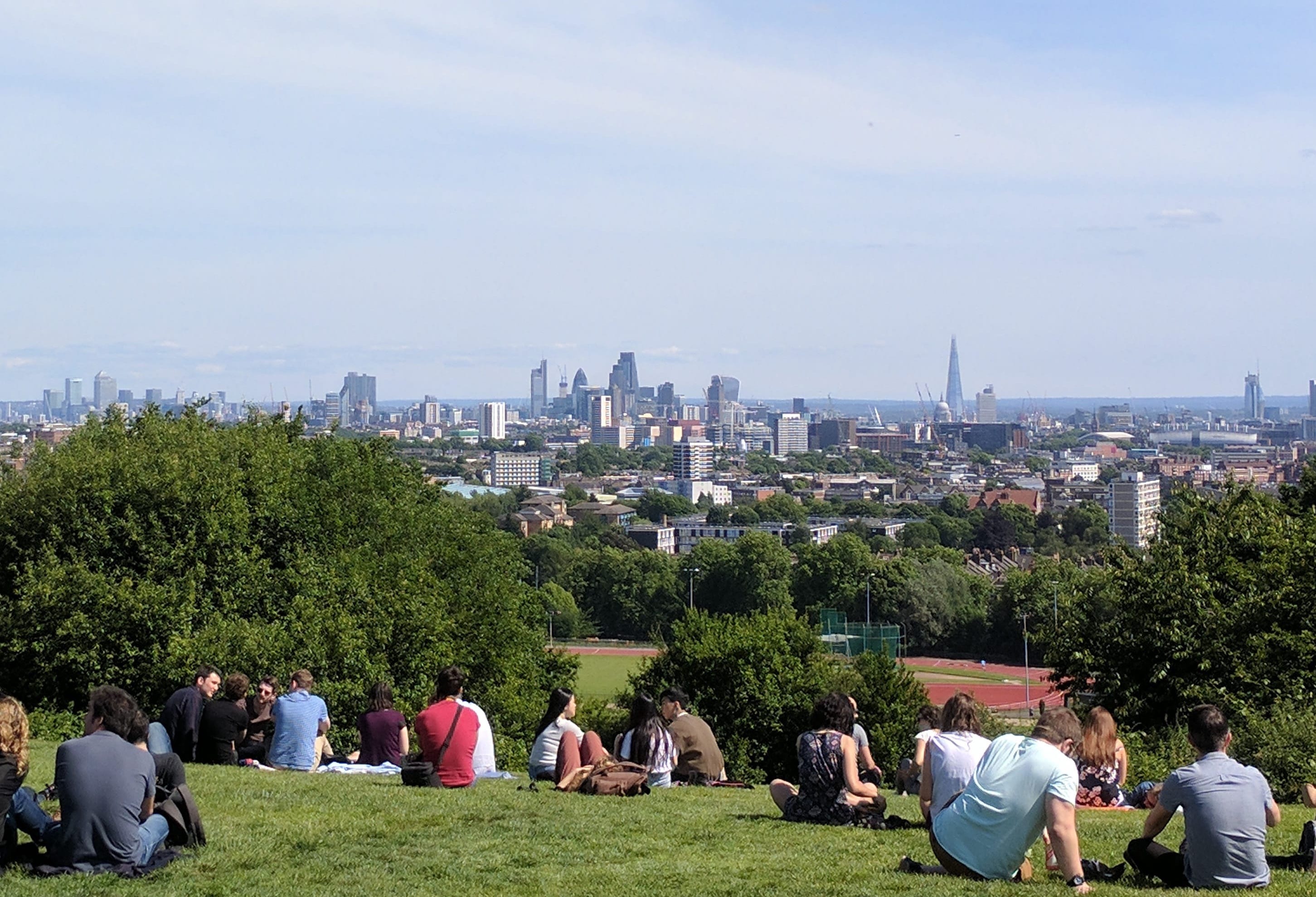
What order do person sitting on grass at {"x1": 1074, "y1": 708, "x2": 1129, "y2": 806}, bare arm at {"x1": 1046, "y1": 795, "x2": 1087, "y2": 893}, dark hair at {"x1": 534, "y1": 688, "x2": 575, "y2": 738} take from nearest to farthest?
1. bare arm at {"x1": 1046, "y1": 795, "x2": 1087, "y2": 893}
2. person sitting on grass at {"x1": 1074, "y1": 708, "x2": 1129, "y2": 806}
3. dark hair at {"x1": 534, "y1": 688, "x2": 575, "y2": 738}

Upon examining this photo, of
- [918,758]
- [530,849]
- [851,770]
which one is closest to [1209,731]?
[851,770]

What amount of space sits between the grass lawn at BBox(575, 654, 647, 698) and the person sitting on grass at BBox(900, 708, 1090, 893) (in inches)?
1506

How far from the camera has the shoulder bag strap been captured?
427 inches

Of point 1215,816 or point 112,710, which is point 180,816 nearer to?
point 112,710

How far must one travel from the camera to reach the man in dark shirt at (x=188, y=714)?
39.9 feet

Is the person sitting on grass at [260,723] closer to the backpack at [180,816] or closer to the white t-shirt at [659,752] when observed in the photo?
the white t-shirt at [659,752]

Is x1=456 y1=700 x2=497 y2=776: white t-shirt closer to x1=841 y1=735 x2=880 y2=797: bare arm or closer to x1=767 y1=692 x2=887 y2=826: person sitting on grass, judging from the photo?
x1=767 y1=692 x2=887 y2=826: person sitting on grass

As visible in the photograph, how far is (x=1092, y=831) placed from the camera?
898cm

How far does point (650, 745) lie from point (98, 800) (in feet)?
16.0

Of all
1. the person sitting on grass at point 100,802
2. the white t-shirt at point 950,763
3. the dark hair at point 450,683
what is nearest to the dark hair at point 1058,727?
the white t-shirt at point 950,763

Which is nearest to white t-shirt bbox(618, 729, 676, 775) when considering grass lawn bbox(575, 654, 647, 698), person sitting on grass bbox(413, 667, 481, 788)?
person sitting on grass bbox(413, 667, 481, 788)

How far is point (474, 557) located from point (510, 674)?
323 centimetres

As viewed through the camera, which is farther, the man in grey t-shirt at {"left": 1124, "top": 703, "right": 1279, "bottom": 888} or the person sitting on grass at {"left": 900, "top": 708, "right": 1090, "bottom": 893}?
the man in grey t-shirt at {"left": 1124, "top": 703, "right": 1279, "bottom": 888}

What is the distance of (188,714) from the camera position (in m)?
12.2
